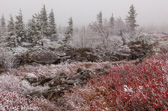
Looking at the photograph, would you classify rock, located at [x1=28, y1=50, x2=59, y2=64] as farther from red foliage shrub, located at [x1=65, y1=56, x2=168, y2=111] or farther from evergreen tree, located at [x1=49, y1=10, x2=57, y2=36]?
evergreen tree, located at [x1=49, y1=10, x2=57, y2=36]

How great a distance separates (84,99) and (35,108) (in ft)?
5.36

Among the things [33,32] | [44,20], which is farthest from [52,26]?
[33,32]

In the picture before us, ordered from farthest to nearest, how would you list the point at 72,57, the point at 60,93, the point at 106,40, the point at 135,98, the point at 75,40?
the point at 75,40, the point at 72,57, the point at 106,40, the point at 60,93, the point at 135,98

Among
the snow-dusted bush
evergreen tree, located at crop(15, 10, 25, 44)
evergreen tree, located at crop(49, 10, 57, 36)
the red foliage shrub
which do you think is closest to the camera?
the red foliage shrub

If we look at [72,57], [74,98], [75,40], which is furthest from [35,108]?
[75,40]

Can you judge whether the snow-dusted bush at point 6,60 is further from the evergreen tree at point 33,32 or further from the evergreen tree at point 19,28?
the evergreen tree at point 19,28

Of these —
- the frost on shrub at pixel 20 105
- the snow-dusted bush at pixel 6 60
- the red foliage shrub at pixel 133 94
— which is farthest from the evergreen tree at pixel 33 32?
the frost on shrub at pixel 20 105

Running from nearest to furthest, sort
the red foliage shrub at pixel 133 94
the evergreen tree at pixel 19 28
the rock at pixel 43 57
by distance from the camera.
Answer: the red foliage shrub at pixel 133 94
the rock at pixel 43 57
the evergreen tree at pixel 19 28

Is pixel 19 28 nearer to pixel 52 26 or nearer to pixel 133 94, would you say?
pixel 52 26

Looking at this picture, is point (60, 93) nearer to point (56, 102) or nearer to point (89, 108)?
point (56, 102)

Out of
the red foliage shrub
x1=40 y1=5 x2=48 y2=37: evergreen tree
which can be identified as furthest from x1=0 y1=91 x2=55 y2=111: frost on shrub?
x1=40 y1=5 x2=48 y2=37: evergreen tree

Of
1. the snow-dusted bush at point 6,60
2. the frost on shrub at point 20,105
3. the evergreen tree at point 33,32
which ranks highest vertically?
the evergreen tree at point 33,32

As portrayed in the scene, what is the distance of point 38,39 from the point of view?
3008 centimetres

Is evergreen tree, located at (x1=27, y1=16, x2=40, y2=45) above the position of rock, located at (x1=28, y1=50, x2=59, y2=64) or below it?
above
